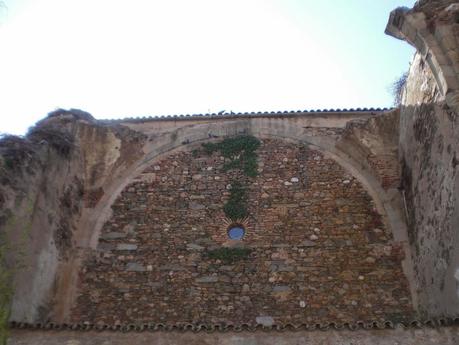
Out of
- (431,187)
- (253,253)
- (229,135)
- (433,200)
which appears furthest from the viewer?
(229,135)

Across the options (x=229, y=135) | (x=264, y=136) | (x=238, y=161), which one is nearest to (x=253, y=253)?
(x=238, y=161)

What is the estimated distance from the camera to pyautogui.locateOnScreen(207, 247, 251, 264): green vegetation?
10.3 meters

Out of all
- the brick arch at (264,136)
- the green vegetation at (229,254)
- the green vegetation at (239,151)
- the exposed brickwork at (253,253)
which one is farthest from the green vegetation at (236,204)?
the brick arch at (264,136)

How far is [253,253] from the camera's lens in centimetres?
1033

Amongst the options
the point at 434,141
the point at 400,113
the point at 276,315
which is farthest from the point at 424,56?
the point at 276,315

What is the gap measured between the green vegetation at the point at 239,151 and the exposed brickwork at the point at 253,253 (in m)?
0.18

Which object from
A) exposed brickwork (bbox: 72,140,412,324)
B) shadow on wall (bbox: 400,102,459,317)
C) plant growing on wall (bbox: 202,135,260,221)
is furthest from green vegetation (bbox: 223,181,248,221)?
shadow on wall (bbox: 400,102,459,317)

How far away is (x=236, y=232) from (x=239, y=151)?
1.98 m

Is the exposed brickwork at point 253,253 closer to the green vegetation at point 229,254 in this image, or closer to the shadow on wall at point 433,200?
the green vegetation at point 229,254

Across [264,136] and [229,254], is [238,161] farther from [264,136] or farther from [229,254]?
[229,254]

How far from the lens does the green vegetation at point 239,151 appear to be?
11609mm

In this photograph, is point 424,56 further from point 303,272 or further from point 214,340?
point 214,340

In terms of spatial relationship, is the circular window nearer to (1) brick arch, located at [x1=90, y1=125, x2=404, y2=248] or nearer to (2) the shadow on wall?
(1) brick arch, located at [x1=90, y1=125, x2=404, y2=248]

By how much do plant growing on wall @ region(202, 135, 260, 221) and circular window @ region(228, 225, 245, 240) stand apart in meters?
0.17
